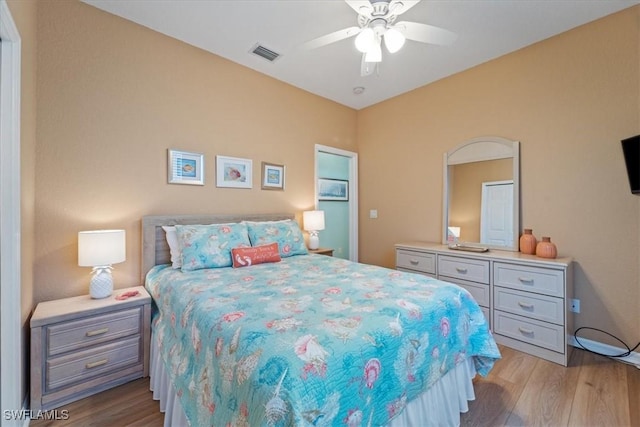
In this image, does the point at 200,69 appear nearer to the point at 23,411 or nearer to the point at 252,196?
the point at 252,196

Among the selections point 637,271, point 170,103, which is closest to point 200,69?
point 170,103

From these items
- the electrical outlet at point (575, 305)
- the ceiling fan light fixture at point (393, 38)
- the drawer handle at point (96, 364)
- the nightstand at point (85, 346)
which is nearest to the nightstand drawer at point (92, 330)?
the nightstand at point (85, 346)

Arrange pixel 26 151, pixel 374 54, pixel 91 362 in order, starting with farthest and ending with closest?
pixel 374 54 < pixel 91 362 < pixel 26 151

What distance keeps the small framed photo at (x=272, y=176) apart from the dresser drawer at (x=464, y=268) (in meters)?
2.04

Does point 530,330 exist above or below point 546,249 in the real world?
below

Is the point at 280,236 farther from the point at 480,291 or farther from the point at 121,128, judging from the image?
the point at 480,291

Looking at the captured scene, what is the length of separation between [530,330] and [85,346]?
10.9 feet

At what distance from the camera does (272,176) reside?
10.9ft

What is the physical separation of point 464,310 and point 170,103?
292 cm

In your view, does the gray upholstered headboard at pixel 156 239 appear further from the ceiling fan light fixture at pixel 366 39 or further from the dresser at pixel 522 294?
the dresser at pixel 522 294

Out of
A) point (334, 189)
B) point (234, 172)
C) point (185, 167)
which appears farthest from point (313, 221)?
point (185, 167)

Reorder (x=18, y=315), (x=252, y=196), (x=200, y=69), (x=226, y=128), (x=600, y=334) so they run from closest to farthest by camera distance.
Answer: (x=18, y=315)
(x=600, y=334)
(x=200, y=69)
(x=226, y=128)
(x=252, y=196)

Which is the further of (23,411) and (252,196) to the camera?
(252,196)

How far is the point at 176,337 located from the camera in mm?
1538
